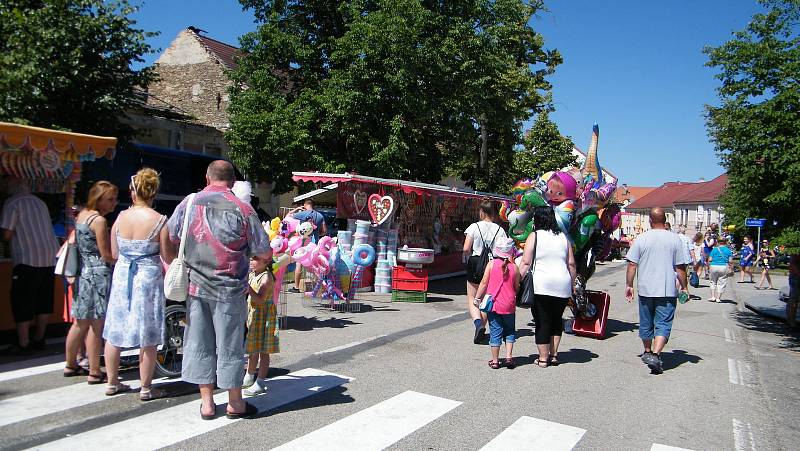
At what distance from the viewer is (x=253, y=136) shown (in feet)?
61.1

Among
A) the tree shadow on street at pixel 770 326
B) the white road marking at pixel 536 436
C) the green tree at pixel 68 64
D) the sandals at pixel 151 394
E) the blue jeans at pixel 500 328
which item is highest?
the green tree at pixel 68 64

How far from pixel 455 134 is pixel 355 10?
615 cm

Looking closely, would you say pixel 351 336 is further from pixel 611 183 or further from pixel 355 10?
pixel 355 10

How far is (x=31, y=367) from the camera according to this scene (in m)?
5.91

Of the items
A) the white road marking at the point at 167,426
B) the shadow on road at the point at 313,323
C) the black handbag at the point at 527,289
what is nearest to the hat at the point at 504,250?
the black handbag at the point at 527,289

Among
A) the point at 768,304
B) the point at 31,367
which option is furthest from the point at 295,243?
the point at 768,304

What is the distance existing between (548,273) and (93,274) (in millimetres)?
4884

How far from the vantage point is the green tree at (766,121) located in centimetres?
856

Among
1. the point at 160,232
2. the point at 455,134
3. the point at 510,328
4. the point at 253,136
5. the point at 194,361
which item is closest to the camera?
the point at 194,361

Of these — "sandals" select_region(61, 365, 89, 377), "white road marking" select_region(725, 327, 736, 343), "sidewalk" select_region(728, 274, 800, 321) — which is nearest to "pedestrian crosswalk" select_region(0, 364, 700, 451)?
"sandals" select_region(61, 365, 89, 377)

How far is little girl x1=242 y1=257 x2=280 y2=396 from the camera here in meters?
5.23

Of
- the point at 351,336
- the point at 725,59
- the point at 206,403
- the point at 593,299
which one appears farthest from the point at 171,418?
the point at 725,59

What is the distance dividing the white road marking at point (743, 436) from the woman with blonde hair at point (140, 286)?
16.3ft

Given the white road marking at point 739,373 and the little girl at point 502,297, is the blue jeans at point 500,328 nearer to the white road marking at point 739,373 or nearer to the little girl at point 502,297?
the little girl at point 502,297
